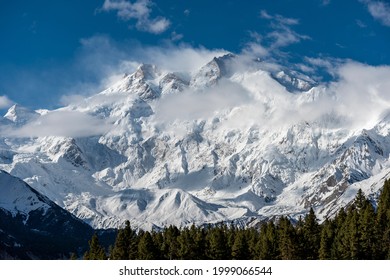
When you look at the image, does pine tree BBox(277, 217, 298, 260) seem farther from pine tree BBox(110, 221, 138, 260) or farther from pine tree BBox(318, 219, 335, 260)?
pine tree BBox(110, 221, 138, 260)

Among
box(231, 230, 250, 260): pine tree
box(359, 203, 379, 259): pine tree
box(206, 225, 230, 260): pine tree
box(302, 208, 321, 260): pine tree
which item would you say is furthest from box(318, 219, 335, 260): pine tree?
box(206, 225, 230, 260): pine tree

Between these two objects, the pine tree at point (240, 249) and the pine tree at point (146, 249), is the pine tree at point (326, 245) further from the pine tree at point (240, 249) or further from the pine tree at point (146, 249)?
the pine tree at point (146, 249)

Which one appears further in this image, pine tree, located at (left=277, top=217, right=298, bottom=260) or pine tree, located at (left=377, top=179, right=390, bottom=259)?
pine tree, located at (left=277, top=217, right=298, bottom=260)

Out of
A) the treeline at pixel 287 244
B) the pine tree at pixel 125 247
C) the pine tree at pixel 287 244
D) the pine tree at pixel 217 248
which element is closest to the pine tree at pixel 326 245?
the treeline at pixel 287 244

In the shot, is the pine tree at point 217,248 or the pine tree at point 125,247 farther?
the pine tree at point 217,248

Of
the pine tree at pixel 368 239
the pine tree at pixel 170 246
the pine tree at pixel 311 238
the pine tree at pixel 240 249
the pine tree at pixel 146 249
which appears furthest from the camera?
the pine tree at pixel 170 246

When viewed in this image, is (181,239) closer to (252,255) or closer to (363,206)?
(252,255)

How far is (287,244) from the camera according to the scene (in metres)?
128

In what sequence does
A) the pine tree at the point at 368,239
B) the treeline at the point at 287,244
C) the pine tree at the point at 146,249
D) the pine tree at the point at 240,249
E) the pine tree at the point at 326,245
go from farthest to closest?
the pine tree at the point at 240,249
the pine tree at the point at 146,249
the pine tree at the point at 326,245
the treeline at the point at 287,244
the pine tree at the point at 368,239

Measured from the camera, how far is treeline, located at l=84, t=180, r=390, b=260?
120m

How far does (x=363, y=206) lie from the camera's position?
149 meters

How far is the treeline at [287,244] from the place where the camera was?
120 metres

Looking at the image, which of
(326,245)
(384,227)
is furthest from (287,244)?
(384,227)
